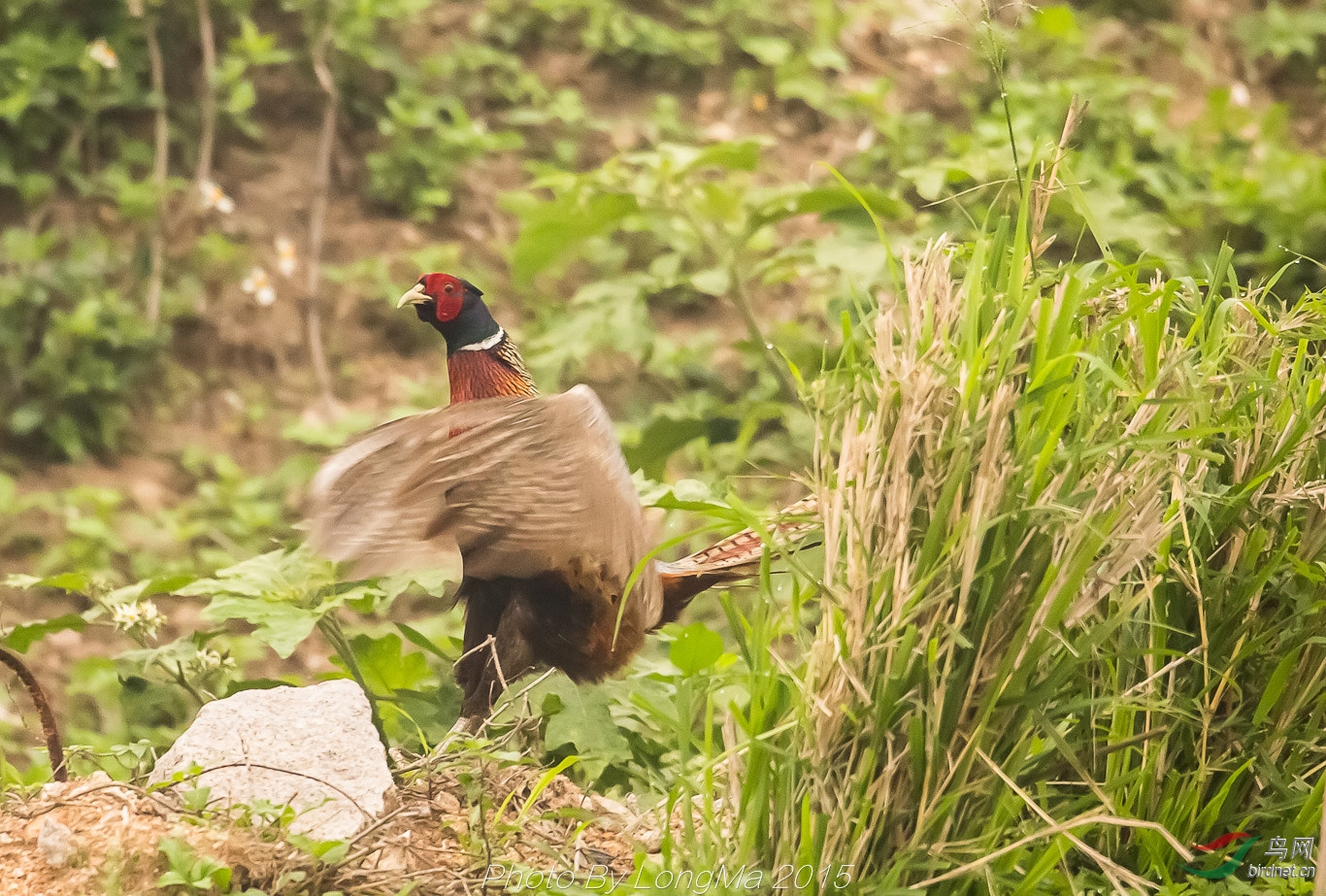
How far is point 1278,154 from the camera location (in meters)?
4.59

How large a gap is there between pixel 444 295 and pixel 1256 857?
1.60m

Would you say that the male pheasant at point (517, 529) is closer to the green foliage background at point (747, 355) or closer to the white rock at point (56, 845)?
the green foliage background at point (747, 355)

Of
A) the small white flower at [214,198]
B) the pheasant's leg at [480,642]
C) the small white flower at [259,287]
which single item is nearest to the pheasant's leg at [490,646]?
the pheasant's leg at [480,642]

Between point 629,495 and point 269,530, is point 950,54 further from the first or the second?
point 629,495

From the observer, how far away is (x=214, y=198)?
4.54m

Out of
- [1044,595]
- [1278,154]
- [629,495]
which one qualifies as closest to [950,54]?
[1278,154]

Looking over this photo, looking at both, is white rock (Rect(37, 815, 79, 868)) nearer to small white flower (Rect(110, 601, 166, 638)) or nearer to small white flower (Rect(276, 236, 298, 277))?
small white flower (Rect(110, 601, 166, 638))

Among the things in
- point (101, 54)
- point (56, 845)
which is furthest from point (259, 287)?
point (56, 845)

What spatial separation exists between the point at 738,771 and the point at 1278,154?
13.6 ft

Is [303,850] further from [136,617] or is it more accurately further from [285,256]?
[285,256]

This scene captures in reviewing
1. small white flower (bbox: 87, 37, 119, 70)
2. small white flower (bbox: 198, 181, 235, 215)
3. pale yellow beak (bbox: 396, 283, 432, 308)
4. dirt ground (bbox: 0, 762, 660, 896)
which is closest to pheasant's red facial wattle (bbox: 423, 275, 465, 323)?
pale yellow beak (bbox: 396, 283, 432, 308)

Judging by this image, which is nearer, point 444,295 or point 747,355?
point 444,295

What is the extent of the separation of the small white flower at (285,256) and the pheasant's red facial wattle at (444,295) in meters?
2.49

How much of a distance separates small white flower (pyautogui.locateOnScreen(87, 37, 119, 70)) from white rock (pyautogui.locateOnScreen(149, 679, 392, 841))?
3.40 metres
